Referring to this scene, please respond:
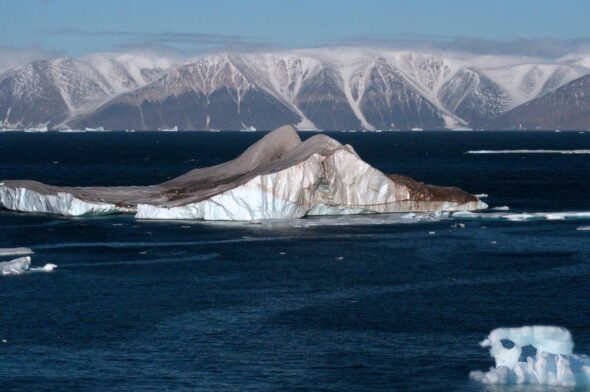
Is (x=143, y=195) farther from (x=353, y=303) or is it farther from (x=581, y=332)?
(x=581, y=332)

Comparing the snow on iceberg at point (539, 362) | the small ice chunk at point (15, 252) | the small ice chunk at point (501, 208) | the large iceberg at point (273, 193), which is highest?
the large iceberg at point (273, 193)

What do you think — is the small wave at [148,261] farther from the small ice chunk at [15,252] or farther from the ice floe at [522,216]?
the ice floe at [522,216]

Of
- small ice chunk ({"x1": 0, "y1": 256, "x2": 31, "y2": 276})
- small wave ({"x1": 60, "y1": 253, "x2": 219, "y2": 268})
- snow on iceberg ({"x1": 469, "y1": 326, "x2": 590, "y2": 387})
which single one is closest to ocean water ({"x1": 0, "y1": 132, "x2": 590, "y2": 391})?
small wave ({"x1": 60, "y1": 253, "x2": 219, "y2": 268})

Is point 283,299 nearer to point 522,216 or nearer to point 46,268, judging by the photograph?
point 46,268

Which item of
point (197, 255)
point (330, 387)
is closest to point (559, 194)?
point (197, 255)

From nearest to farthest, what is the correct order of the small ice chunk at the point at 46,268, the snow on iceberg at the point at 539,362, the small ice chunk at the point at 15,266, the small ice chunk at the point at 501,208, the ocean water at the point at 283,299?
the snow on iceberg at the point at 539,362
the ocean water at the point at 283,299
the small ice chunk at the point at 15,266
the small ice chunk at the point at 46,268
the small ice chunk at the point at 501,208

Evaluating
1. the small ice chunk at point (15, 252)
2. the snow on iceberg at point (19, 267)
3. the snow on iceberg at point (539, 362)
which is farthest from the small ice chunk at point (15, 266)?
the snow on iceberg at point (539, 362)

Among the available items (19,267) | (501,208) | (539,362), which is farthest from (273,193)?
(539,362)
